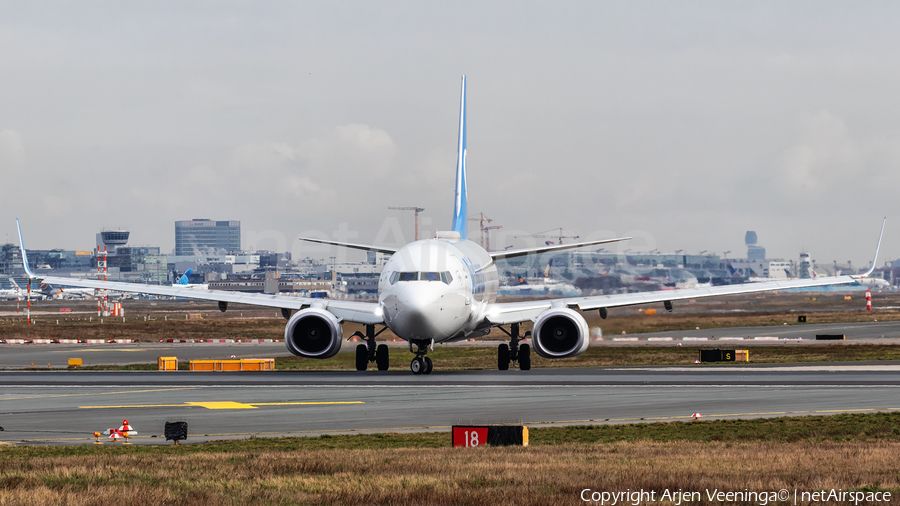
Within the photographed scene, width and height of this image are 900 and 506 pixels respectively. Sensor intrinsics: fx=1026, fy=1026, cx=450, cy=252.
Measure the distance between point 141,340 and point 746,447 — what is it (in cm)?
6745

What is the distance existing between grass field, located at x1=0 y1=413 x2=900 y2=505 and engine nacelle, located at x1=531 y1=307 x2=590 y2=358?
1676cm

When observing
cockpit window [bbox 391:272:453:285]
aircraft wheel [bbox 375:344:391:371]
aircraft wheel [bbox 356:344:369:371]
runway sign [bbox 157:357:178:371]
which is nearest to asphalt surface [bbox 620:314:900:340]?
aircraft wheel [bbox 375:344:391:371]

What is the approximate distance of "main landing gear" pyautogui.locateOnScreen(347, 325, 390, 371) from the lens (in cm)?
4422

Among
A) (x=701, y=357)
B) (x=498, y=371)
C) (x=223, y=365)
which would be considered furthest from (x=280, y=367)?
(x=701, y=357)

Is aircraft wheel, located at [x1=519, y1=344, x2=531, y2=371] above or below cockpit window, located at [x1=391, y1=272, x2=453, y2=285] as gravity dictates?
below

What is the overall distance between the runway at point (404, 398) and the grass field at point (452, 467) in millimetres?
2549

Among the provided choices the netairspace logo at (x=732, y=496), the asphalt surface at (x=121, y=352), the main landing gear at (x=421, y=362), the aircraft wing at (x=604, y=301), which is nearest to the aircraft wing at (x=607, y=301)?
the aircraft wing at (x=604, y=301)

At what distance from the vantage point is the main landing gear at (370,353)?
→ 4422 centimetres

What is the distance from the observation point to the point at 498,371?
4416 cm

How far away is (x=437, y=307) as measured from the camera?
38656 millimetres

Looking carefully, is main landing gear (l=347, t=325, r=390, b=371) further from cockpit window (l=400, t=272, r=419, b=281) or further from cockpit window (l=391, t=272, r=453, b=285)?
cockpit window (l=400, t=272, r=419, b=281)

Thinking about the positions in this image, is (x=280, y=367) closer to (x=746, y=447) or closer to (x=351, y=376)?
(x=351, y=376)

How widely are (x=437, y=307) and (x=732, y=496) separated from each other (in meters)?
25.9

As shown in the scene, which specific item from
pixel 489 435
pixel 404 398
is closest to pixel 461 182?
pixel 404 398
